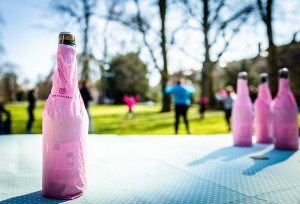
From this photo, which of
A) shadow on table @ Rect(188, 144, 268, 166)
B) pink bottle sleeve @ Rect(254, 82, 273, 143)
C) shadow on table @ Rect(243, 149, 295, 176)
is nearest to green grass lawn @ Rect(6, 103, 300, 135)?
pink bottle sleeve @ Rect(254, 82, 273, 143)

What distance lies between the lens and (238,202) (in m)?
2.61

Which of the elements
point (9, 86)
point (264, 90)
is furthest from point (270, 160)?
point (9, 86)

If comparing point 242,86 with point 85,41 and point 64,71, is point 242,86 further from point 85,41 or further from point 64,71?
point 85,41

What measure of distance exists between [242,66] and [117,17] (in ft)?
73.4

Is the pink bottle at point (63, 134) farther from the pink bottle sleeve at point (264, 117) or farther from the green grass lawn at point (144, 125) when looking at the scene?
the green grass lawn at point (144, 125)

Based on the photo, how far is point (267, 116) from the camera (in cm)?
610

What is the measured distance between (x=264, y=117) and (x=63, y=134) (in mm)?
4404

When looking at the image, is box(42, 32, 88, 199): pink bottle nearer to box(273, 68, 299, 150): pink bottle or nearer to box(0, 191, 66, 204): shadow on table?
box(0, 191, 66, 204): shadow on table

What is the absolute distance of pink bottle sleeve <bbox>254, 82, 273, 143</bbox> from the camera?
607cm

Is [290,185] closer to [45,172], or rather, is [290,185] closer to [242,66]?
[45,172]

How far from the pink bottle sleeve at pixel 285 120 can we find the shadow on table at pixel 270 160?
7.9 inches

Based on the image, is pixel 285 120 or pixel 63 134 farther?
pixel 285 120

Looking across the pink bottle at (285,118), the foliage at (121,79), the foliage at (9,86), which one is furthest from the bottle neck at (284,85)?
the foliage at (9,86)

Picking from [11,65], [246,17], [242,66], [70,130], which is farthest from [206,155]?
[11,65]
